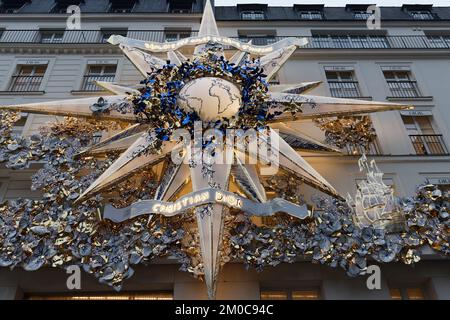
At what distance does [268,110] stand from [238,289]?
4309mm

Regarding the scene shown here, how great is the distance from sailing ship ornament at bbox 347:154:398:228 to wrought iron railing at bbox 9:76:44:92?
38.5 ft

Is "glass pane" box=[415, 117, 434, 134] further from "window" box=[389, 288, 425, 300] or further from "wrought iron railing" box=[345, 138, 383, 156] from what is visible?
"window" box=[389, 288, 425, 300]

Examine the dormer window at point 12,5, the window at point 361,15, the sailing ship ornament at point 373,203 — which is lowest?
the sailing ship ornament at point 373,203

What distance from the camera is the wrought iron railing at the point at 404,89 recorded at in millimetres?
14034

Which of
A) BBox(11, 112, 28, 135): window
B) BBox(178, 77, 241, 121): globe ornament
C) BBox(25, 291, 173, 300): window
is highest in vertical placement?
BBox(11, 112, 28, 135): window

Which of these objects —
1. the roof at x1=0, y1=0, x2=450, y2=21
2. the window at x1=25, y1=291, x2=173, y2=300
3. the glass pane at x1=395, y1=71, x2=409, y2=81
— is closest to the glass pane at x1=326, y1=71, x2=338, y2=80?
the glass pane at x1=395, y1=71, x2=409, y2=81

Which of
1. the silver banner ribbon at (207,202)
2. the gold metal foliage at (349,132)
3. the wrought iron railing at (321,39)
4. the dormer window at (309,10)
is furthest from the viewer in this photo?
the dormer window at (309,10)

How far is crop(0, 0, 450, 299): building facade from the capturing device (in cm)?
898

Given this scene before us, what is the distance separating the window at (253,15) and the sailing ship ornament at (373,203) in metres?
12.1

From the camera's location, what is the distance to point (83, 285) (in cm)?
887

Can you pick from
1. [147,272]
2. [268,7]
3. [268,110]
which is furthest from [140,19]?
[147,272]

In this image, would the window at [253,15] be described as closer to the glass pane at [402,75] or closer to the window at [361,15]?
the window at [361,15]

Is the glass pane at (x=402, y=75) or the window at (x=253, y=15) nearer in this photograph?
the glass pane at (x=402, y=75)

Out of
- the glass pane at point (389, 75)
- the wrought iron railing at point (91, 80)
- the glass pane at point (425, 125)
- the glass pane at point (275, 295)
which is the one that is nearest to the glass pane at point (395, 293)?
the glass pane at point (275, 295)
